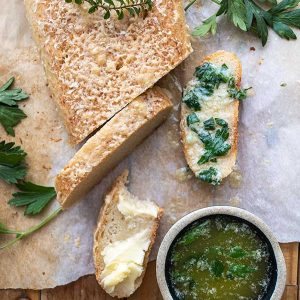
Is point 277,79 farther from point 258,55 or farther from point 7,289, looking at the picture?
point 7,289

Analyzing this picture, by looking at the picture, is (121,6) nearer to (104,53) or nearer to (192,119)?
(104,53)

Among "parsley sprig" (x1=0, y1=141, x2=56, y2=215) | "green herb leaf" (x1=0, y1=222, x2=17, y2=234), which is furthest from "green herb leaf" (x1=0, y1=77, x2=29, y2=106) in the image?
"green herb leaf" (x1=0, y1=222, x2=17, y2=234)

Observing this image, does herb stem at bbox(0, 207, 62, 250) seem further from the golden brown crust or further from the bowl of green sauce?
the bowl of green sauce

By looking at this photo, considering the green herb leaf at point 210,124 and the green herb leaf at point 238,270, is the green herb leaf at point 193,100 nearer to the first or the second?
the green herb leaf at point 210,124

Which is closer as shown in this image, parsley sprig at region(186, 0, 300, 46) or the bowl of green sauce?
the bowl of green sauce

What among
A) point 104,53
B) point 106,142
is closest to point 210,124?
point 106,142

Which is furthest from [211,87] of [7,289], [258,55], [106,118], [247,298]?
[7,289]
